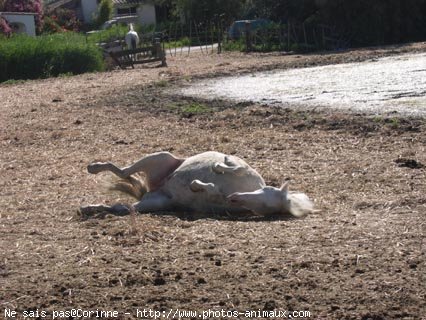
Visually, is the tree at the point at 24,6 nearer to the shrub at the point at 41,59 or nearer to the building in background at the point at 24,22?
the building in background at the point at 24,22

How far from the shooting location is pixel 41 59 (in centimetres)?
2739

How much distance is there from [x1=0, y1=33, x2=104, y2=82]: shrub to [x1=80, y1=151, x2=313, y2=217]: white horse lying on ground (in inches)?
772

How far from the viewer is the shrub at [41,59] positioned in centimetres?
2716

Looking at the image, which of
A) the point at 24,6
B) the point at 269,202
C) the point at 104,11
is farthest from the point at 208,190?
the point at 104,11

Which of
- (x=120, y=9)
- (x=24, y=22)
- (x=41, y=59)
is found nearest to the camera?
(x=41, y=59)

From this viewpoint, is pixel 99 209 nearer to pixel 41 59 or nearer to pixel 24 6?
pixel 41 59

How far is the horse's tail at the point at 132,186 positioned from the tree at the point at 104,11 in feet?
189

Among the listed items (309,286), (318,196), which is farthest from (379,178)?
(309,286)

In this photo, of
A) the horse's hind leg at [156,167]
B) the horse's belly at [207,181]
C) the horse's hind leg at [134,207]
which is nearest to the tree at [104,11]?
the horse's hind leg at [156,167]

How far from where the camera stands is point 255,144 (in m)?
11.2

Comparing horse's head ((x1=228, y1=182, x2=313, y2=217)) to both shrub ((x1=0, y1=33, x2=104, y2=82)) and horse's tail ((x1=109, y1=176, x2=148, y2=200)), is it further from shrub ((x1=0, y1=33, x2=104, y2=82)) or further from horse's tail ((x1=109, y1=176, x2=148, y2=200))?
shrub ((x1=0, y1=33, x2=104, y2=82))

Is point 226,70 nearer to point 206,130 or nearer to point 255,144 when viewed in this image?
point 206,130

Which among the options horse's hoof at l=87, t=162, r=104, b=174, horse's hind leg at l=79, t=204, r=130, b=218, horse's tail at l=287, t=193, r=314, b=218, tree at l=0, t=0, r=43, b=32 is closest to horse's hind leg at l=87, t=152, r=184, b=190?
horse's hoof at l=87, t=162, r=104, b=174

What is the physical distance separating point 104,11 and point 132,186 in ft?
190
